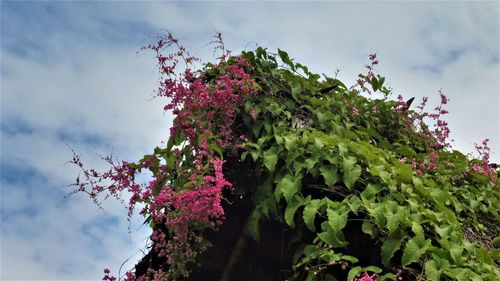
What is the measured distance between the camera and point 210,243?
11.5 ft

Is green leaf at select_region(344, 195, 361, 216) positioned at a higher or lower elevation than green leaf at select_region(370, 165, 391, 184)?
lower

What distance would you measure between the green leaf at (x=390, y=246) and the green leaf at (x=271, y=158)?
0.81m

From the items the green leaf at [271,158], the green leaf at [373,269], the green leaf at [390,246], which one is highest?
the green leaf at [271,158]

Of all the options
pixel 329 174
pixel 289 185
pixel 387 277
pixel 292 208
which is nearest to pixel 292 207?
pixel 292 208

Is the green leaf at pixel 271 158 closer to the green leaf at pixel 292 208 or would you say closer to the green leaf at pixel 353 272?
the green leaf at pixel 292 208

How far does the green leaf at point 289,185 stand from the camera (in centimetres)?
310

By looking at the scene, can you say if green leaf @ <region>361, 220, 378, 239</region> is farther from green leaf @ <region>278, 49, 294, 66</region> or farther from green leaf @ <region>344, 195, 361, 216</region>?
green leaf @ <region>278, 49, 294, 66</region>

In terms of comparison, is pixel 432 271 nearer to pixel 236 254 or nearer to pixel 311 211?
pixel 311 211

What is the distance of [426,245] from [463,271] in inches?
8.5

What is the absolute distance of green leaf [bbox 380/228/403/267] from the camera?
9.20ft

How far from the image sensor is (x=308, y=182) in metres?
3.32

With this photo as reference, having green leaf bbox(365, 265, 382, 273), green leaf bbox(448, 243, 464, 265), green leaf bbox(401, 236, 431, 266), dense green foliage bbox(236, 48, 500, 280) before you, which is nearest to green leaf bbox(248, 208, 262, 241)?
dense green foliage bbox(236, 48, 500, 280)

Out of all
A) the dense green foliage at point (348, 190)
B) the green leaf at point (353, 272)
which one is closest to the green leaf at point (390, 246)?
the dense green foliage at point (348, 190)

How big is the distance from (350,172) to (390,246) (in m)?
0.49
